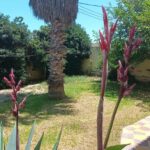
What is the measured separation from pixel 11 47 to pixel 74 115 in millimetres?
9761

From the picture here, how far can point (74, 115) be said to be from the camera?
11.0 metres

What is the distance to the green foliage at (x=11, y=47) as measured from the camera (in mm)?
19297

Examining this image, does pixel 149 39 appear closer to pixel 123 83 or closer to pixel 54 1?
pixel 54 1

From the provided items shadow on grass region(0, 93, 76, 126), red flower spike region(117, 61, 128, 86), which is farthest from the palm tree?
red flower spike region(117, 61, 128, 86)

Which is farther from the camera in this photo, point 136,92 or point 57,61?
point 136,92

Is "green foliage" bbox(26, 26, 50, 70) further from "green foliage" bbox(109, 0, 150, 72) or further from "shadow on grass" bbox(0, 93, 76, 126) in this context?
"shadow on grass" bbox(0, 93, 76, 126)

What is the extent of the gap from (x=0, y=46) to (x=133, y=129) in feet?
43.5

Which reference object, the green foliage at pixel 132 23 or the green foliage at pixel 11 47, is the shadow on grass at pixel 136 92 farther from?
the green foliage at pixel 11 47

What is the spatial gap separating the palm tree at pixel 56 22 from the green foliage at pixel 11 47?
532 centimetres

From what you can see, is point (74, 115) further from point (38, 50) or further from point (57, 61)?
point (38, 50)

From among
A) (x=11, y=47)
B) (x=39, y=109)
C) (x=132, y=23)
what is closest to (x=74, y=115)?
(x=39, y=109)

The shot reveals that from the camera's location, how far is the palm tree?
13673mm

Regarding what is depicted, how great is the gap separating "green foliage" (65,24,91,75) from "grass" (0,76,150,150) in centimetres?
803

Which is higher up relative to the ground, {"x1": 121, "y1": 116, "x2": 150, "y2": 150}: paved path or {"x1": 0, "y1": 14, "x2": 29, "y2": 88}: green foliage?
{"x1": 0, "y1": 14, "x2": 29, "y2": 88}: green foliage
